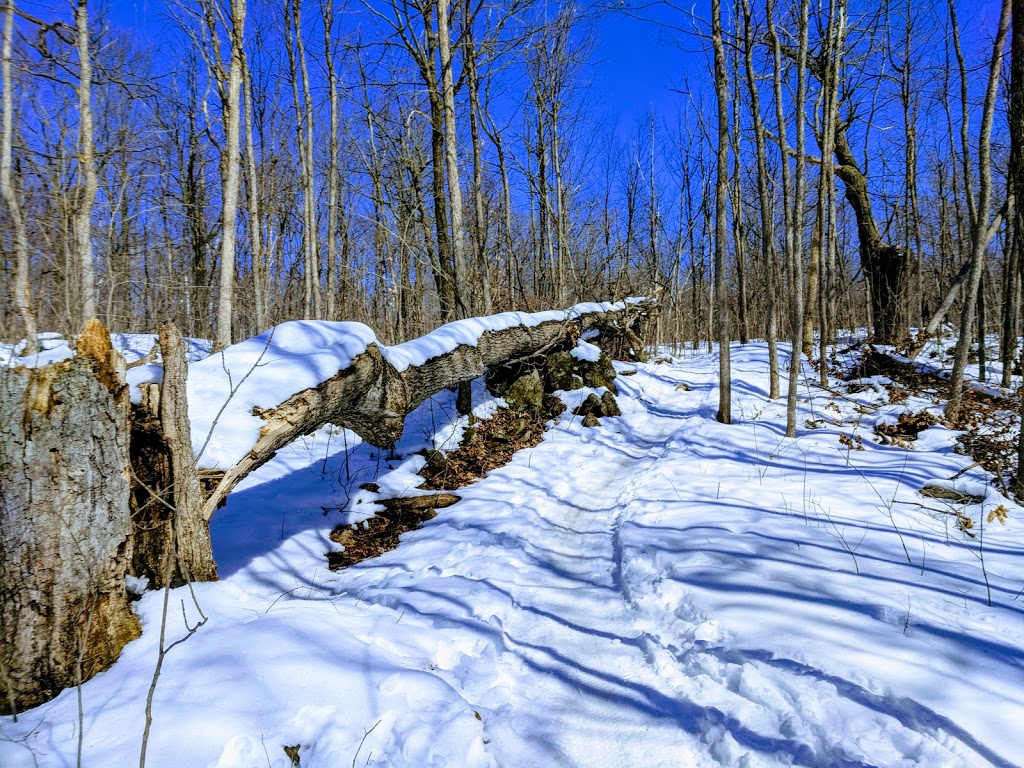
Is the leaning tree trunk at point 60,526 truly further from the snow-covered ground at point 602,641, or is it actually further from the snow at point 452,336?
the snow at point 452,336

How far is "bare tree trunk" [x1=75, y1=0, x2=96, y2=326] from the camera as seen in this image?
7.31m

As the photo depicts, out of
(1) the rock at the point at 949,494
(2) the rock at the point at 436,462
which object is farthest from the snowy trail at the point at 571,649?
(1) the rock at the point at 949,494

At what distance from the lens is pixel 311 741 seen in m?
1.94

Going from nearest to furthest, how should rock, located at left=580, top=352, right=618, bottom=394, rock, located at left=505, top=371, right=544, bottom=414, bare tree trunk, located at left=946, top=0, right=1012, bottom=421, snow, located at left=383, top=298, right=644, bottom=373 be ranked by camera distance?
1. snow, located at left=383, top=298, right=644, bottom=373
2. bare tree trunk, located at left=946, top=0, right=1012, bottom=421
3. rock, located at left=505, top=371, right=544, bottom=414
4. rock, located at left=580, top=352, right=618, bottom=394

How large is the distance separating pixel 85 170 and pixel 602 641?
987 cm

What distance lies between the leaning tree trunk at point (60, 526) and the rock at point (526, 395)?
6378mm

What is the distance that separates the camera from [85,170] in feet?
24.2

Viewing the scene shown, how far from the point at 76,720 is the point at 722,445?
262 inches

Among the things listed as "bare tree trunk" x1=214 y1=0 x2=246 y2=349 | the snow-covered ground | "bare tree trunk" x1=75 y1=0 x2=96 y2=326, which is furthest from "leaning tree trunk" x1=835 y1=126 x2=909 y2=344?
"bare tree trunk" x1=75 y1=0 x2=96 y2=326

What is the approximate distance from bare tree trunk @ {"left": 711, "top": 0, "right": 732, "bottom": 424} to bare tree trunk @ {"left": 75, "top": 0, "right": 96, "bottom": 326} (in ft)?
31.5

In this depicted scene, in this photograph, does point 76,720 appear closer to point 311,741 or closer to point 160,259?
point 311,741

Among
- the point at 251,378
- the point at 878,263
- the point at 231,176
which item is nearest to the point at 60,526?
the point at 251,378

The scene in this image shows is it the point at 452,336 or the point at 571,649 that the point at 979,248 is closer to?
the point at 452,336

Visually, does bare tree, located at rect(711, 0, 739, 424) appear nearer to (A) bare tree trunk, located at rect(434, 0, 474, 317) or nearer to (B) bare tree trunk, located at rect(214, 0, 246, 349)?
(A) bare tree trunk, located at rect(434, 0, 474, 317)
